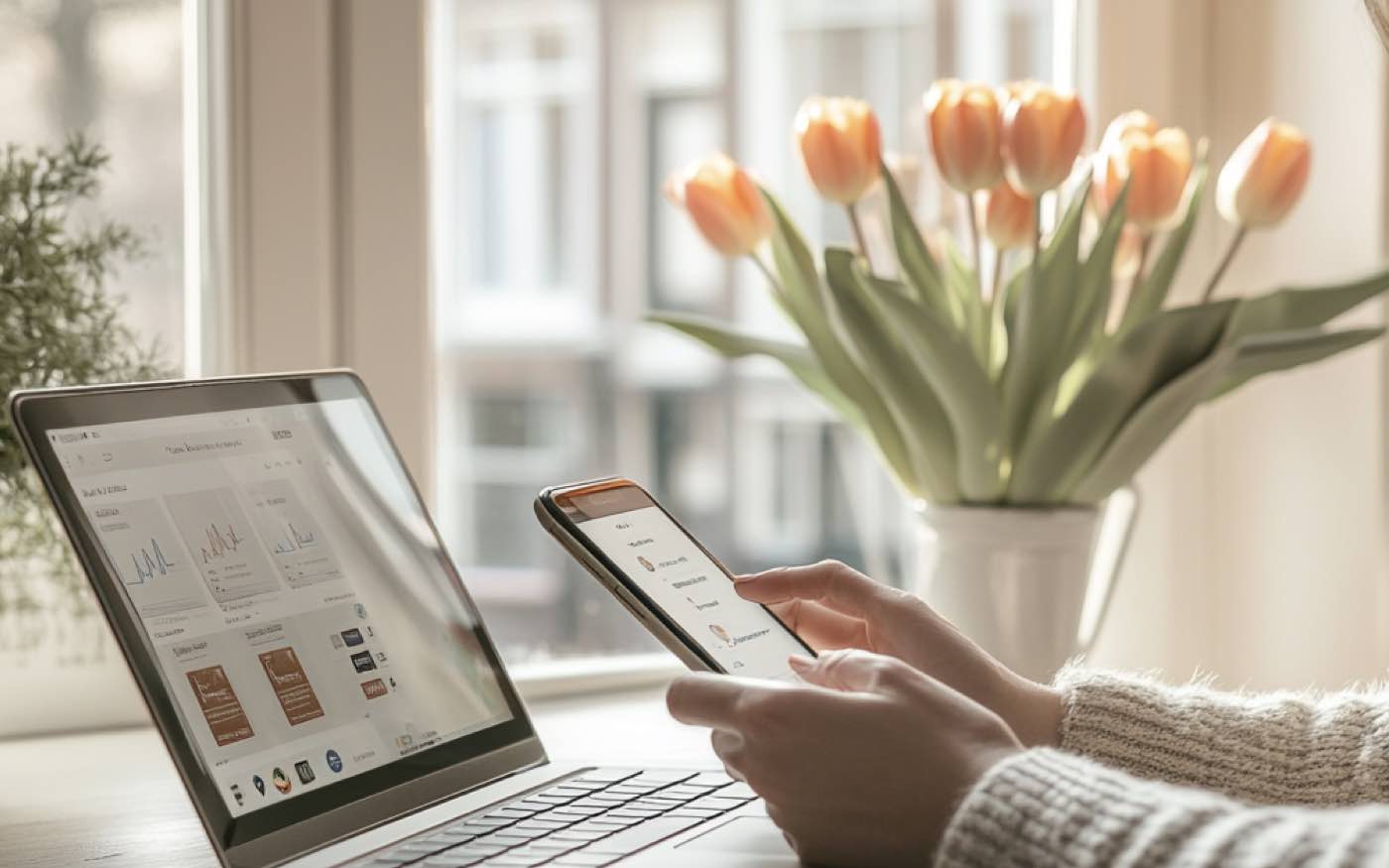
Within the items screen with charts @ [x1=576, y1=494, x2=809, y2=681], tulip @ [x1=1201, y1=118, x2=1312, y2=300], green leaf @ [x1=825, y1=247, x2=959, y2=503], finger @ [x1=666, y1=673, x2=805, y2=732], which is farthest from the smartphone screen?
tulip @ [x1=1201, y1=118, x2=1312, y2=300]

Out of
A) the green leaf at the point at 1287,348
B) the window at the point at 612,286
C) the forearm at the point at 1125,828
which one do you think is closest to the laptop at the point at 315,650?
the forearm at the point at 1125,828

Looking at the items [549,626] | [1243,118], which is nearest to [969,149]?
[1243,118]

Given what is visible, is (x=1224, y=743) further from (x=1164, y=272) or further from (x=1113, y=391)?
(x=1164, y=272)

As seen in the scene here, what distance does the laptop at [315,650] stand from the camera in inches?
21.0

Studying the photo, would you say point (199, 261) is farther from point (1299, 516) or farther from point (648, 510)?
point (1299, 516)

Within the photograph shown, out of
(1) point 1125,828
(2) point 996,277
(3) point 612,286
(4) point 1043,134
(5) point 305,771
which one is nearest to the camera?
(1) point 1125,828

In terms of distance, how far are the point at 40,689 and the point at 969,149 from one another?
25.7 inches

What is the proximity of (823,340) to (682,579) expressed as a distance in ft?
1.07

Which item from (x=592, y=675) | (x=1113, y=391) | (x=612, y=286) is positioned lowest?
(x=592, y=675)

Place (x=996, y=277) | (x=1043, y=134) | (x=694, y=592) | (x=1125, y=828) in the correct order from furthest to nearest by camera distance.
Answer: (x=996, y=277) → (x=1043, y=134) → (x=694, y=592) → (x=1125, y=828)

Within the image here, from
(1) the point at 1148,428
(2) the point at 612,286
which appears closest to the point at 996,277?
(1) the point at 1148,428

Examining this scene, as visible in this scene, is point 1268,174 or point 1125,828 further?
point 1268,174

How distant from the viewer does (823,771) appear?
51 centimetres

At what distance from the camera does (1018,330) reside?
2.94 feet
